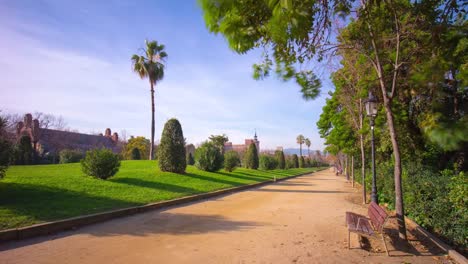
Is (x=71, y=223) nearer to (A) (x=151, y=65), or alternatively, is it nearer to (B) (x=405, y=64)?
(B) (x=405, y=64)

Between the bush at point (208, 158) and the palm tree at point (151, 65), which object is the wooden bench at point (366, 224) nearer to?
the bush at point (208, 158)

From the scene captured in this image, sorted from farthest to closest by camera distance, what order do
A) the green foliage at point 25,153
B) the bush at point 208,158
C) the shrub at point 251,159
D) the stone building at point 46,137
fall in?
the stone building at point 46,137 < the shrub at point 251,159 < the green foliage at point 25,153 < the bush at point 208,158

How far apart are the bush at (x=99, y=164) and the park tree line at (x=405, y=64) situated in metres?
9.53

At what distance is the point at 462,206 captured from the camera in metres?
4.97

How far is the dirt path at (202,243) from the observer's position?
15.1ft

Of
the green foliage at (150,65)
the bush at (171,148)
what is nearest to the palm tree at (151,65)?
the green foliage at (150,65)

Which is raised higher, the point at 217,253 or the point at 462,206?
the point at 462,206

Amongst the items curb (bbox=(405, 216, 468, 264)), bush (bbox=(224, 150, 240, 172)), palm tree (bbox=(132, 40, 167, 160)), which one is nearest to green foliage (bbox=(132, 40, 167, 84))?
palm tree (bbox=(132, 40, 167, 160))

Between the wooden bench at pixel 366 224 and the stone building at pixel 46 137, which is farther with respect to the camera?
the stone building at pixel 46 137

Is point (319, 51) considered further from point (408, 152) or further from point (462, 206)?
point (408, 152)

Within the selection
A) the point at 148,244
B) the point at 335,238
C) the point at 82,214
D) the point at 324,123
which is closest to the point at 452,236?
the point at 335,238

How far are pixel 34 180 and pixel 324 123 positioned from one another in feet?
67.6

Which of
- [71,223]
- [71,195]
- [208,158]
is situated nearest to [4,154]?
[71,195]

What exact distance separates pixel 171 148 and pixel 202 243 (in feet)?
38.8
